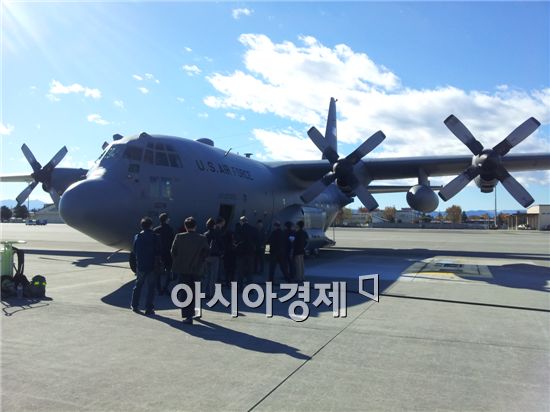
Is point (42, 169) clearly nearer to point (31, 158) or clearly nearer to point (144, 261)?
point (31, 158)

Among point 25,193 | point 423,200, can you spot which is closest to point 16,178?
point 25,193

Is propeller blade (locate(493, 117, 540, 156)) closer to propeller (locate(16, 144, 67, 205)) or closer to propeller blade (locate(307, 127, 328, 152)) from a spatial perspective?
propeller blade (locate(307, 127, 328, 152))

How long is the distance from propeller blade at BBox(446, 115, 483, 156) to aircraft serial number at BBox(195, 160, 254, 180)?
768 cm

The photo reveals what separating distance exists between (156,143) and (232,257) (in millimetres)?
4253

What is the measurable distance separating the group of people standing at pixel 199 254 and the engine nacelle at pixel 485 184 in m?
8.40

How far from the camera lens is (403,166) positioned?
65.3 feet

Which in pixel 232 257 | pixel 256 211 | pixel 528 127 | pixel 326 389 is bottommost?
pixel 326 389

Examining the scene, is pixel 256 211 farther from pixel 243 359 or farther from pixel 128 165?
pixel 243 359

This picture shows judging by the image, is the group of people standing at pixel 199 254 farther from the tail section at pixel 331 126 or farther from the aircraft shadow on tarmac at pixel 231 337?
the tail section at pixel 331 126

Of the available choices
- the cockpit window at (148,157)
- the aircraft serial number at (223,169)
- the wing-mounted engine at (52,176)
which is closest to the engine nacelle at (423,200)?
the aircraft serial number at (223,169)

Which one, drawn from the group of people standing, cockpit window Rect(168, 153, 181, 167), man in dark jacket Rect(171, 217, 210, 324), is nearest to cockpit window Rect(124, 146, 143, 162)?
cockpit window Rect(168, 153, 181, 167)

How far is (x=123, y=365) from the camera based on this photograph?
17.3ft

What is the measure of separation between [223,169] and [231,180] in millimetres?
510

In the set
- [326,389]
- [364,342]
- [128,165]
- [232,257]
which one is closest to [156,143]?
[128,165]
